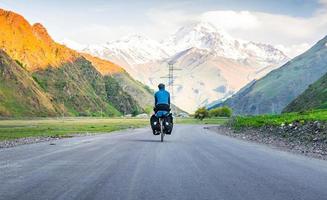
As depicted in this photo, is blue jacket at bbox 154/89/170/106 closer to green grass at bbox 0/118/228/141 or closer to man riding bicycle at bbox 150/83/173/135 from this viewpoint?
man riding bicycle at bbox 150/83/173/135

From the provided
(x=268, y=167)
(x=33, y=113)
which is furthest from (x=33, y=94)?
(x=268, y=167)

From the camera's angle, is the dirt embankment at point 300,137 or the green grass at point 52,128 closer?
the dirt embankment at point 300,137

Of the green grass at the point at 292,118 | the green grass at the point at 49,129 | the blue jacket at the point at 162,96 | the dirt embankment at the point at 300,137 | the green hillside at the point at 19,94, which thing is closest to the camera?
the dirt embankment at the point at 300,137

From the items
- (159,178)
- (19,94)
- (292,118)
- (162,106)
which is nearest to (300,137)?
(162,106)

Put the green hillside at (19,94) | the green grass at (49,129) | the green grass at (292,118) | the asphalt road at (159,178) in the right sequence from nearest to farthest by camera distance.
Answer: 1. the asphalt road at (159,178)
2. the green grass at (292,118)
3. the green grass at (49,129)
4. the green hillside at (19,94)

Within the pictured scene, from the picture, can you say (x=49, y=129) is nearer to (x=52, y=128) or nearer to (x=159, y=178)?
(x=52, y=128)

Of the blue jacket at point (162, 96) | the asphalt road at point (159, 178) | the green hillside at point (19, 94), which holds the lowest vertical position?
the asphalt road at point (159, 178)

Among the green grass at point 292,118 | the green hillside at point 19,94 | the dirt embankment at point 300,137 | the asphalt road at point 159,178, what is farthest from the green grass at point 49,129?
the green hillside at point 19,94

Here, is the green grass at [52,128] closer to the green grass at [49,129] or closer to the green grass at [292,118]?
the green grass at [49,129]

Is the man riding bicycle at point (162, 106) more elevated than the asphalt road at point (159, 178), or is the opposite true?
the man riding bicycle at point (162, 106)

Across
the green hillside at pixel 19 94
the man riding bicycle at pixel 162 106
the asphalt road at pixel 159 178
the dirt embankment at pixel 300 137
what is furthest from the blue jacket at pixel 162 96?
the green hillside at pixel 19 94

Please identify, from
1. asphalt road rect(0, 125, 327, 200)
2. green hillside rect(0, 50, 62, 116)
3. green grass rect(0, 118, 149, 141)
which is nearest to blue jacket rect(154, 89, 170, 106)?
asphalt road rect(0, 125, 327, 200)

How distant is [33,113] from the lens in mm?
167625

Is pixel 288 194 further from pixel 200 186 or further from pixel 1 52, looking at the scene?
pixel 1 52
